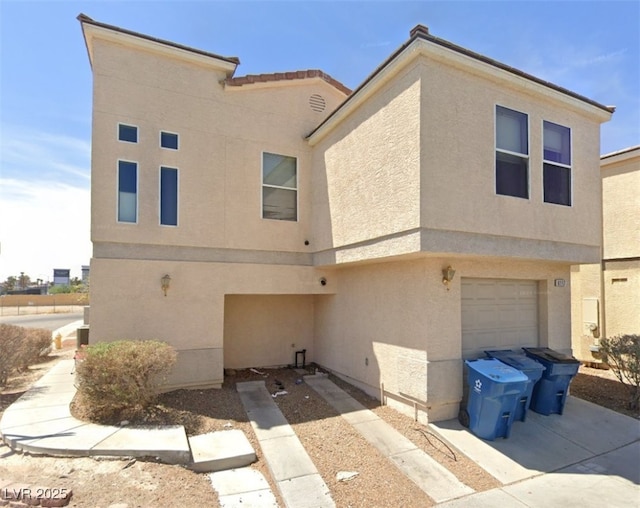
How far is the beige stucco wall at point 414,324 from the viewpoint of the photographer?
24.4 feet

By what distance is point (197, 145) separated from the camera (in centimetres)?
970

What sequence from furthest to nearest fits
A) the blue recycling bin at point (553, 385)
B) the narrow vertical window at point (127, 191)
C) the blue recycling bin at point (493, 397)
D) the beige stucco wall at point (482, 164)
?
the narrow vertical window at point (127, 191) → the blue recycling bin at point (553, 385) → the beige stucco wall at point (482, 164) → the blue recycling bin at point (493, 397)

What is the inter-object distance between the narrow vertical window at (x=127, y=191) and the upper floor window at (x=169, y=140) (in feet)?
3.03

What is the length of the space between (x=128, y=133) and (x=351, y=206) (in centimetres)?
603

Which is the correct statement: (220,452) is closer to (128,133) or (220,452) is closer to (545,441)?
(545,441)

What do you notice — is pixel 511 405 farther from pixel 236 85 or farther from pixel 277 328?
pixel 236 85

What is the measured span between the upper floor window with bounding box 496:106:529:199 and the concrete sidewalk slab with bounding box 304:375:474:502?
556 cm

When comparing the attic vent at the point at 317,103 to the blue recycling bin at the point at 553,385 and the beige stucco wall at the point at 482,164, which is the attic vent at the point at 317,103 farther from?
the blue recycling bin at the point at 553,385

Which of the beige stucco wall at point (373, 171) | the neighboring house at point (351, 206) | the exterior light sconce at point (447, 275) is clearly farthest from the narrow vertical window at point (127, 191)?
the exterior light sconce at point (447, 275)

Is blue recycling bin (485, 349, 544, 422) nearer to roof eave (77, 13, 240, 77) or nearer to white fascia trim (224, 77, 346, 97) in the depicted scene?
white fascia trim (224, 77, 346, 97)

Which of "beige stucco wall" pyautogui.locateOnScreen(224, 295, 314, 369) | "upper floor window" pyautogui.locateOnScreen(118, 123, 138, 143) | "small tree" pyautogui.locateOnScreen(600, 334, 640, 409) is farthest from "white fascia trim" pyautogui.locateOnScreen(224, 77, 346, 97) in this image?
"small tree" pyautogui.locateOnScreen(600, 334, 640, 409)

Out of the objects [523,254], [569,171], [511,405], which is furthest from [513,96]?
[511,405]

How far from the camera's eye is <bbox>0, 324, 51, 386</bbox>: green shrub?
9070 millimetres

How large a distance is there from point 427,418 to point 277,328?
5895 mm
